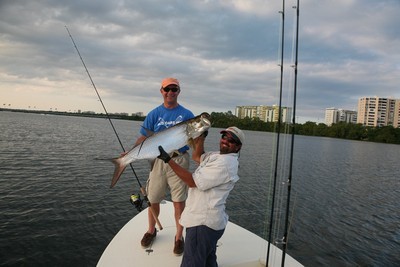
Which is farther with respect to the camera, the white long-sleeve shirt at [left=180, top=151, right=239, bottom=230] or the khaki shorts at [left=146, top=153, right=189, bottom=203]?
the khaki shorts at [left=146, top=153, right=189, bottom=203]

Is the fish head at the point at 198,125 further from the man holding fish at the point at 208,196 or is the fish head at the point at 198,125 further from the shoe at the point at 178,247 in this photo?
the shoe at the point at 178,247

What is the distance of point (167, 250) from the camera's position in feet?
15.3

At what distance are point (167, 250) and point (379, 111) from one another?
7549 inches

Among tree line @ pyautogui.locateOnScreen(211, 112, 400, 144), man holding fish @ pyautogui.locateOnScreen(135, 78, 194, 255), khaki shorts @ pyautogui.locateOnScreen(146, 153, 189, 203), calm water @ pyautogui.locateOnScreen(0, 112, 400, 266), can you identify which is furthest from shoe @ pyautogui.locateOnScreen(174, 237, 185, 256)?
tree line @ pyautogui.locateOnScreen(211, 112, 400, 144)

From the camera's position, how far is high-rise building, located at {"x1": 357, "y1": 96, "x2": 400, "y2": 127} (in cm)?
16412

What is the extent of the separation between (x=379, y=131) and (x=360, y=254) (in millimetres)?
103591

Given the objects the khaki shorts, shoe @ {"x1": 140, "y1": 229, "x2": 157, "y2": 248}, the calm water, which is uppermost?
the khaki shorts

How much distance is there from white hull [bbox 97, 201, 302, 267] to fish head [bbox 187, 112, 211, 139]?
6.44 feet

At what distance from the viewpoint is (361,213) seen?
13.6 metres

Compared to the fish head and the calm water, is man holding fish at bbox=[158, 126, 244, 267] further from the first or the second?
the calm water

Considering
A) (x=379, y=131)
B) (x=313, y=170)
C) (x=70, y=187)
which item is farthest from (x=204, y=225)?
(x=379, y=131)

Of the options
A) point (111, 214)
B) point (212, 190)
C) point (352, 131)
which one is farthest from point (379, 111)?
point (212, 190)

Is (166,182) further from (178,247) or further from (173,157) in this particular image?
(178,247)

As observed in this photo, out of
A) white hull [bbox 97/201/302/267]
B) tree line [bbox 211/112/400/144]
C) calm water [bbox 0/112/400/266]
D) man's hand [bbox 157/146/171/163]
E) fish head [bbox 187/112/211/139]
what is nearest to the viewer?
man's hand [bbox 157/146/171/163]
